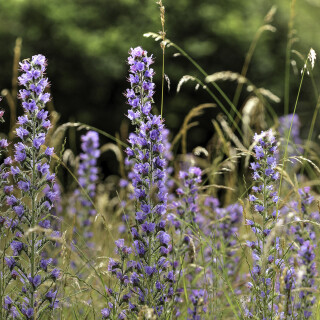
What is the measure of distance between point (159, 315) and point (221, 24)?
17.1ft

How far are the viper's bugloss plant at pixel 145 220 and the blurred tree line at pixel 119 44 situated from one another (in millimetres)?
4417

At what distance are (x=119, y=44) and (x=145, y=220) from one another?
4724mm

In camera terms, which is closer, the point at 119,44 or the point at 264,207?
the point at 264,207

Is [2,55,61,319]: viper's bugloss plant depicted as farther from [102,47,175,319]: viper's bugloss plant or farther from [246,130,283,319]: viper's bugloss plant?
[246,130,283,319]: viper's bugloss plant

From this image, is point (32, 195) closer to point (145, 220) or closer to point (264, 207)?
point (145, 220)

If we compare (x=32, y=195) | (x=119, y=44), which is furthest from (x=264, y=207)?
(x=119, y=44)

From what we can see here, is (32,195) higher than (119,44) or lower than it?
lower

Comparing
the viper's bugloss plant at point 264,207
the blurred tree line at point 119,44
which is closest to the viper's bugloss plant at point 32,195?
the viper's bugloss plant at point 264,207

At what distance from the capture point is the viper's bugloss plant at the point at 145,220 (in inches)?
109

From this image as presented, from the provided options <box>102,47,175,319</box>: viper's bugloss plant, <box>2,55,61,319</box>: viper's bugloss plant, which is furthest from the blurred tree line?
<box>2,55,61,319</box>: viper's bugloss plant

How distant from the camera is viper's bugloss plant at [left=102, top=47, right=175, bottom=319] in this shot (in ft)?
9.11

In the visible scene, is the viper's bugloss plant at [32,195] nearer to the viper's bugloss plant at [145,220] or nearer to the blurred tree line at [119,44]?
the viper's bugloss plant at [145,220]

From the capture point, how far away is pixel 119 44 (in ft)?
23.8

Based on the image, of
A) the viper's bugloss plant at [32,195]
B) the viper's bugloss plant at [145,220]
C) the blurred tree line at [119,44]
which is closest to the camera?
the viper's bugloss plant at [32,195]
